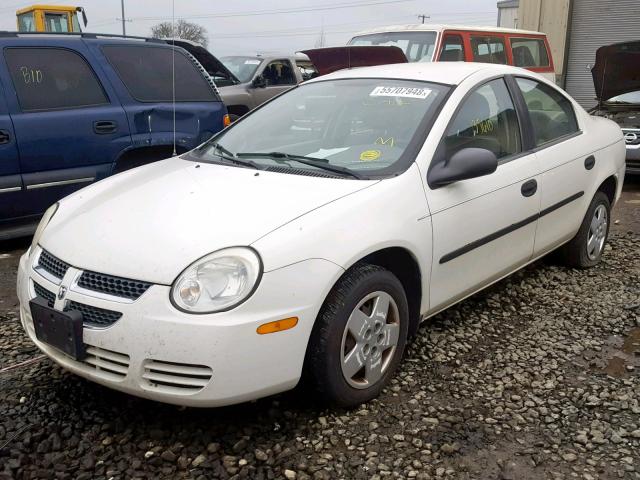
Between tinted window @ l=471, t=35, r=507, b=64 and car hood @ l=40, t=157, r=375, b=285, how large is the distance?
7.09 metres

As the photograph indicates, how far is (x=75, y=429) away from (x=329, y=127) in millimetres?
1928

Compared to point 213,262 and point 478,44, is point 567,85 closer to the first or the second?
point 478,44

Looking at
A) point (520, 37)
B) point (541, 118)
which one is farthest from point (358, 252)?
point (520, 37)

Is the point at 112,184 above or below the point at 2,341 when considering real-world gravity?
above

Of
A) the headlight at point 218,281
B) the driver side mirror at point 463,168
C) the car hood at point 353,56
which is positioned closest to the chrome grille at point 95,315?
the headlight at point 218,281

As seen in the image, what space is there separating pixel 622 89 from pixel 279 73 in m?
5.42

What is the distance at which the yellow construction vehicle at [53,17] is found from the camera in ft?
54.0

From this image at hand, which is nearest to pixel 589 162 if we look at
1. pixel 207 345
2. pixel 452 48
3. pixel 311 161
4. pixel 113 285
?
pixel 311 161

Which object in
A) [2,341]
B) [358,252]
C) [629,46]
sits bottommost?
[2,341]

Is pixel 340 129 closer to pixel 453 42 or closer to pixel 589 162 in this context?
pixel 589 162

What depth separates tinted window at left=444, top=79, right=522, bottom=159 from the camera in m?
3.35

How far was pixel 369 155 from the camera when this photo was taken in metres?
3.19

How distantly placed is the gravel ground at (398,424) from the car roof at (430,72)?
143 cm

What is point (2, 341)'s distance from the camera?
11.4 feet
